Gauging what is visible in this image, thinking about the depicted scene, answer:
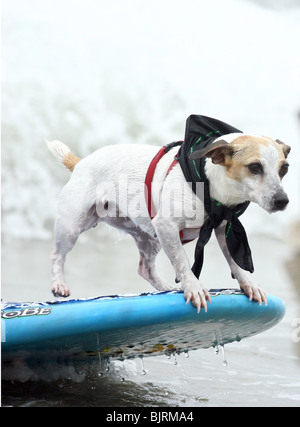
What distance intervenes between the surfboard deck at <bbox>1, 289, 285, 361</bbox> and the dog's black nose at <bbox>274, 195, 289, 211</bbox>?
56 centimetres

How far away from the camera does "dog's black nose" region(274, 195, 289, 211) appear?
272cm

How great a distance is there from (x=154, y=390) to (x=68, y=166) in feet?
4.80

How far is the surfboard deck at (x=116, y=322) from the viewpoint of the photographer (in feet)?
9.44

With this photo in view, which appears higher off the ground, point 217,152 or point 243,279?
point 217,152

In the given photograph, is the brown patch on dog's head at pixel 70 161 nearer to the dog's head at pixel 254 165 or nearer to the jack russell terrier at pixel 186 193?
the jack russell terrier at pixel 186 193

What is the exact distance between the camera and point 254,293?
3.17 meters

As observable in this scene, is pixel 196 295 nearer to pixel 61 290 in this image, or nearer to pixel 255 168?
pixel 255 168

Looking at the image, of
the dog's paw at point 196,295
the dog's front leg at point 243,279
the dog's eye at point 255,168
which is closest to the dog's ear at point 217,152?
the dog's eye at point 255,168

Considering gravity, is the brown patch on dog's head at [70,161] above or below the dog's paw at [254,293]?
above

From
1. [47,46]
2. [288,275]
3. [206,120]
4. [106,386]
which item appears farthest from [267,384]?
[47,46]

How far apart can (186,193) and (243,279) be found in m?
0.56

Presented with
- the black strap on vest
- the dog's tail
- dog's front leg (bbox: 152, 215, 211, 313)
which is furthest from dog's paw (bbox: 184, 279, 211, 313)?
the dog's tail

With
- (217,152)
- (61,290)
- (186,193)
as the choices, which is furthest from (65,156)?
(217,152)

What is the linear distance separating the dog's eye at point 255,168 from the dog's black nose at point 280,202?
15 cm
